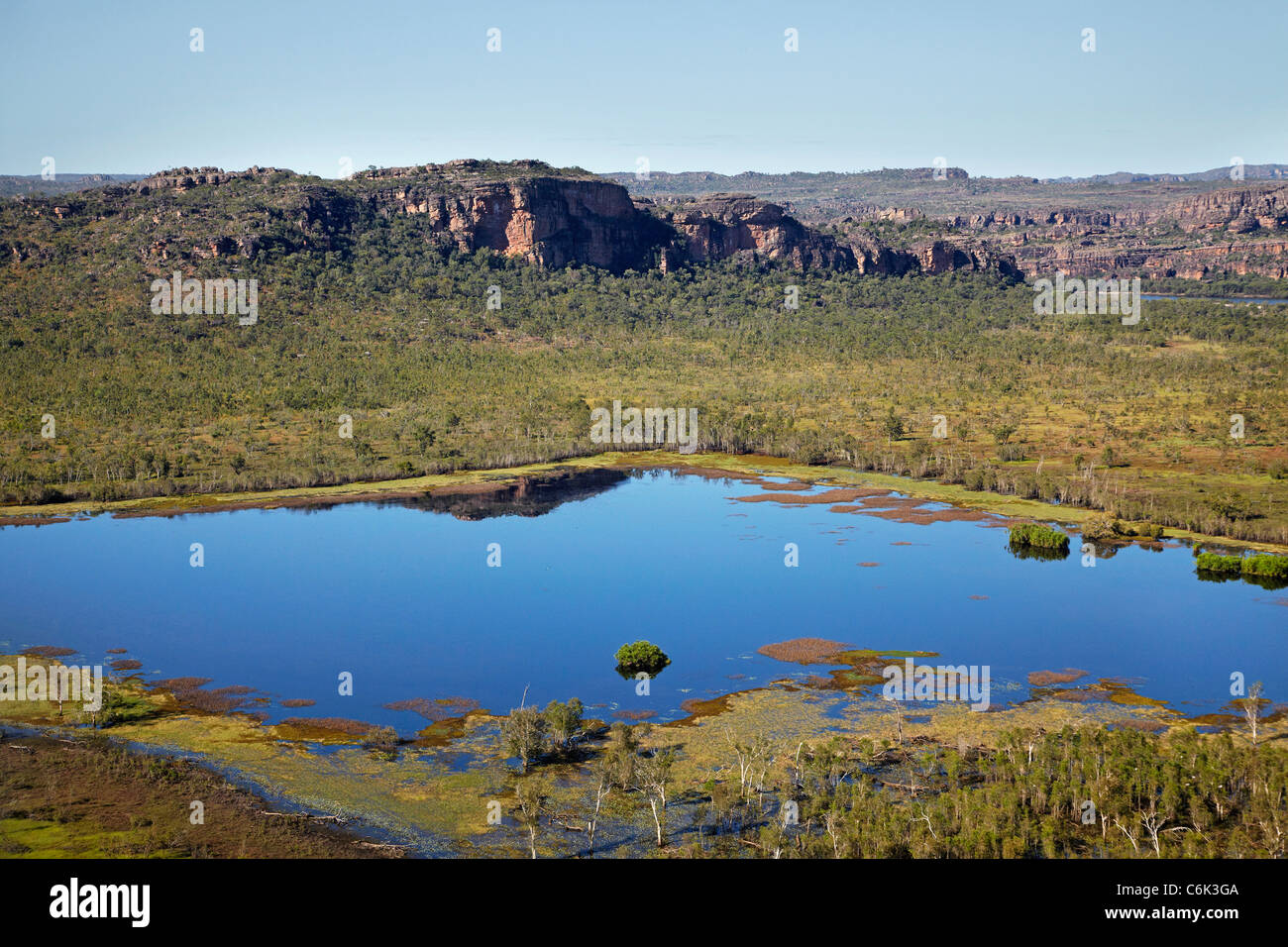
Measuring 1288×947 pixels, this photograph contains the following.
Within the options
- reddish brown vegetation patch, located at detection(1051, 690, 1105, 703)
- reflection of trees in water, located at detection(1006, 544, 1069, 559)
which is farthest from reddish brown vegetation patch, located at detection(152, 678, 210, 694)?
reflection of trees in water, located at detection(1006, 544, 1069, 559)

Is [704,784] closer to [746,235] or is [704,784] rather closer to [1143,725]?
[1143,725]

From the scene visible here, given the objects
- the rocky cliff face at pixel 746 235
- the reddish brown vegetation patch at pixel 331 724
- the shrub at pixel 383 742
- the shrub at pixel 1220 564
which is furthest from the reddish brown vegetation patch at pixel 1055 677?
the rocky cliff face at pixel 746 235

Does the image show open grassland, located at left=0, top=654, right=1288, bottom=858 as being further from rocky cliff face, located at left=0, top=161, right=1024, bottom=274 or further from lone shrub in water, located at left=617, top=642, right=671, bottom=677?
rocky cliff face, located at left=0, top=161, right=1024, bottom=274

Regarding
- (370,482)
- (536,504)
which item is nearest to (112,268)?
(370,482)

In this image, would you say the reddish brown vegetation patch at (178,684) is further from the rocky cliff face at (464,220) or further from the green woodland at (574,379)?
the rocky cliff face at (464,220)
